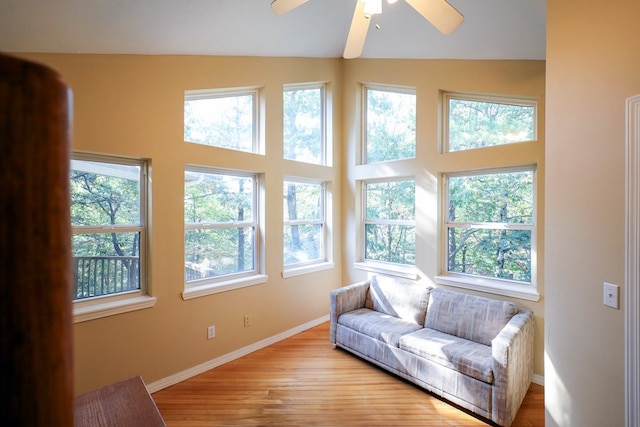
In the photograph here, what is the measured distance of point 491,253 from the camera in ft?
10.1

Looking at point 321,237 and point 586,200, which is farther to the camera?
point 321,237

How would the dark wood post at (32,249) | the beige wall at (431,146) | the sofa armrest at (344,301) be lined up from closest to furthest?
the dark wood post at (32,249) → the beige wall at (431,146) → the sofa armrest at (344,301)

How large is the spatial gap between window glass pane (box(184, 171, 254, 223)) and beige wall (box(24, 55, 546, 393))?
0.18 m

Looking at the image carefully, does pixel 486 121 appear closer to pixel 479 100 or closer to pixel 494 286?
pixel 479 100

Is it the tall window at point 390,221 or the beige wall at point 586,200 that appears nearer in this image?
the beige wall at point 586,200

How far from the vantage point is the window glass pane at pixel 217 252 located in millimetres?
2928

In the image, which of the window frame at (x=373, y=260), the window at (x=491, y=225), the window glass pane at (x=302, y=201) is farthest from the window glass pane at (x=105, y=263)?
the window at (x=491, y=225)

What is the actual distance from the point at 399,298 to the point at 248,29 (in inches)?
118

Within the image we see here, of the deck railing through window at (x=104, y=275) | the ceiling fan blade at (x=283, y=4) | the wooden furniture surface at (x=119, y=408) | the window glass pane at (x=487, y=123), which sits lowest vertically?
the wooden furniture surface at (x=119, y=408)

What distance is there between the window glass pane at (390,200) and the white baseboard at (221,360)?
66.1 inches

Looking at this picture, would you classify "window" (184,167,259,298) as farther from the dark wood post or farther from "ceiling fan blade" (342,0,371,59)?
the dark wood post

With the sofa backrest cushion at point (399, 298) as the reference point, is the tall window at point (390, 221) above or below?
above

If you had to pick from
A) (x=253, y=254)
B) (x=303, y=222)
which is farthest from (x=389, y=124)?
(x=253, y=254)

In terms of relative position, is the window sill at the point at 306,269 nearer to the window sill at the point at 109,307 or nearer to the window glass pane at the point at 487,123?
the window sill at the point at 109,307
